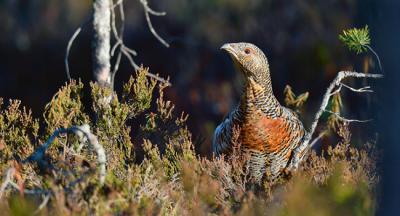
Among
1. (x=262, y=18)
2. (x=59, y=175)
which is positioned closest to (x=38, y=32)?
(x=262, y=18)

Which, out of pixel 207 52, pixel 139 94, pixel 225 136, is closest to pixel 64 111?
pixel 139 94

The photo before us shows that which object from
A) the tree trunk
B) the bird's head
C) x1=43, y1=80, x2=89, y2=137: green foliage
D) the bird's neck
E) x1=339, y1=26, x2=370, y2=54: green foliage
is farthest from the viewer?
the tree trunk

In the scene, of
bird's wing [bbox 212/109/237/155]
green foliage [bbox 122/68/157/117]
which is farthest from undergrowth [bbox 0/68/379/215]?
bird's wing [bbox 212/109/237/155]

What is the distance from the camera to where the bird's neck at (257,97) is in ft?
21.0

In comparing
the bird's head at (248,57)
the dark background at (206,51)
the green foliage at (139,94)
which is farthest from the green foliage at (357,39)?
the dark background at (206,51)

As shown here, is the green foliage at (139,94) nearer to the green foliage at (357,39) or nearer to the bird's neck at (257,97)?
the bird's neck at (257,97)

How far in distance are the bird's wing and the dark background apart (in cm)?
528

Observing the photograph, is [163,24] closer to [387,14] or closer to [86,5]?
[86,5]

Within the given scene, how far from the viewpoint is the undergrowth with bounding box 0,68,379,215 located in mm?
4184

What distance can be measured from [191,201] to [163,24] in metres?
12.1

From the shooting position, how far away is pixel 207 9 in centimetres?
1770

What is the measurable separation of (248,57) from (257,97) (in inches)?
12.3

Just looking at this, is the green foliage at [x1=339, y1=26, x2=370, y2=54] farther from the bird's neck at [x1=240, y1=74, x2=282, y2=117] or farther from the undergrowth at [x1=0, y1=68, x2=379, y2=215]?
the bird's neck at [x1=240, y1=74, x2=282, y2=117]

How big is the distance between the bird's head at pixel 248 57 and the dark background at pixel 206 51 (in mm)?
5400
